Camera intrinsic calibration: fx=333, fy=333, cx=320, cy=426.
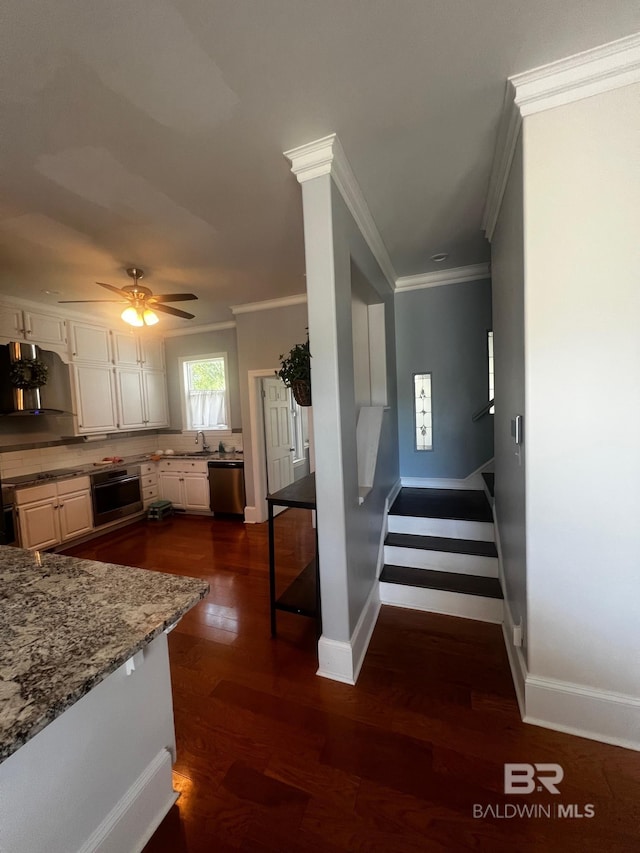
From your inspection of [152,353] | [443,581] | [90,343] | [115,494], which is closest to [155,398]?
[152,353]

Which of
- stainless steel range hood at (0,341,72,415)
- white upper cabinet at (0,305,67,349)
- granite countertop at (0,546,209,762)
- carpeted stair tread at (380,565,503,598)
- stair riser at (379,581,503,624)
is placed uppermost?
white upper cabinet at (0,305,67,349)

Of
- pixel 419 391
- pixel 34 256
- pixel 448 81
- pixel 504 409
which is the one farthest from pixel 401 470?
pixel 34 256

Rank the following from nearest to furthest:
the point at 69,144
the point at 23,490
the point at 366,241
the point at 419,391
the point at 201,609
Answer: the point at 69,144 < the point at 366,241 < the point at 201,609 < the point at 23,490 < the point at 419,391

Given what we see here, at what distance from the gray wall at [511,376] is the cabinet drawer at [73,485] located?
4376 millimetres

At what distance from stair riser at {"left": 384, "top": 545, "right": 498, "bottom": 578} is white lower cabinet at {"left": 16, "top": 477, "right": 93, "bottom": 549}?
354 cm

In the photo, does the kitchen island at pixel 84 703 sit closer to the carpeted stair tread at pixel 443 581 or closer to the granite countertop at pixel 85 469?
the carpeted stair tread at pixel 443 581

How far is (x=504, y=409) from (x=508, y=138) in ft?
4.54

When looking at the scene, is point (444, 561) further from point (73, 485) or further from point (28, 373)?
point (28, 373)

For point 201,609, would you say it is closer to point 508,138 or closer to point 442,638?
point 442,638

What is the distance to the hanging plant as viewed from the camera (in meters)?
3.32

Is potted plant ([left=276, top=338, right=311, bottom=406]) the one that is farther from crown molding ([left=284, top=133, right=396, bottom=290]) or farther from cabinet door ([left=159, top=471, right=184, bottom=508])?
cabinet door ([left=159, top=471, right=184, bottom=508])

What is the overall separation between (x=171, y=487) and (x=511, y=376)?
182 inches

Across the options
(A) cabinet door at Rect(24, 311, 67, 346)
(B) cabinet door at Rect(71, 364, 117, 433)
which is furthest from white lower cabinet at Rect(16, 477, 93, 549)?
(A) cabinet door at Rect(24, 311, 67, 346)

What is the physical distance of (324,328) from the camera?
5.57 ft
